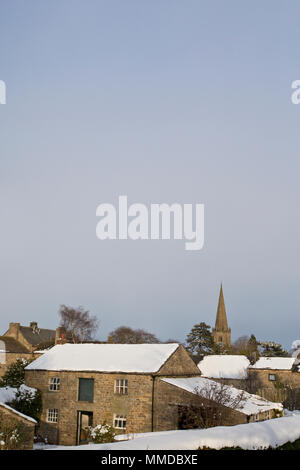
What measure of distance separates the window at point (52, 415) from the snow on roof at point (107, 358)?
10.3ft

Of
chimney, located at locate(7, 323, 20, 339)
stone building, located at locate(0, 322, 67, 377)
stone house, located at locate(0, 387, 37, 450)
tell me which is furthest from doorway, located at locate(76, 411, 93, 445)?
chimney, located at locate(7, 323, 20, 339)

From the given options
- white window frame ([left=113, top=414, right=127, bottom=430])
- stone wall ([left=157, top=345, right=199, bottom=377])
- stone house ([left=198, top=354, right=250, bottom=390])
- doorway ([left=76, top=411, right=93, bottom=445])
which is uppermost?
stone wall ([left=157, top=345, right=199, bottom=377])

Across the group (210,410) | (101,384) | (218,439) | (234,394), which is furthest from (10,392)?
(218,439)

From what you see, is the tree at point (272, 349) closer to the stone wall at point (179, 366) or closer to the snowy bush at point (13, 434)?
the stone wall at point (179, 366)

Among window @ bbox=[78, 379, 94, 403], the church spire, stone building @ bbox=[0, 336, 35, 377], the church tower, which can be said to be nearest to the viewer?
window @ bbox=[78, 379, 94, 403]

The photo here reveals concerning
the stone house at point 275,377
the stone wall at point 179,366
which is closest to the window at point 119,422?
the stone wall at point 179,366

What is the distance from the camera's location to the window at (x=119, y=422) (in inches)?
1302

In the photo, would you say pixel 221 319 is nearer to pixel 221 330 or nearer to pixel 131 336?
pixel 221 330

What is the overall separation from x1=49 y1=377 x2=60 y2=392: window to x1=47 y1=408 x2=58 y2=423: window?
1.50 m

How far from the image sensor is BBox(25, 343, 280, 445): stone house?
3269 centimetres

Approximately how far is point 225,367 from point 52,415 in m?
25.2

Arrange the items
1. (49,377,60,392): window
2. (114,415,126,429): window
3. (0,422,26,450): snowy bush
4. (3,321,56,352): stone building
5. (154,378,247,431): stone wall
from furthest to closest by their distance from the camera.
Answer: (3,321,56,352): stone building
(49,377,60,392): window
(114,415,126,429): window
(154,378,247,431): stone wall
(0,422,26,450): snowy bush

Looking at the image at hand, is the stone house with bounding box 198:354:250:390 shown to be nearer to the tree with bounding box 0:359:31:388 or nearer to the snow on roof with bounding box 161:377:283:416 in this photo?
the snow on roof with bounding box 161:377:283:416
